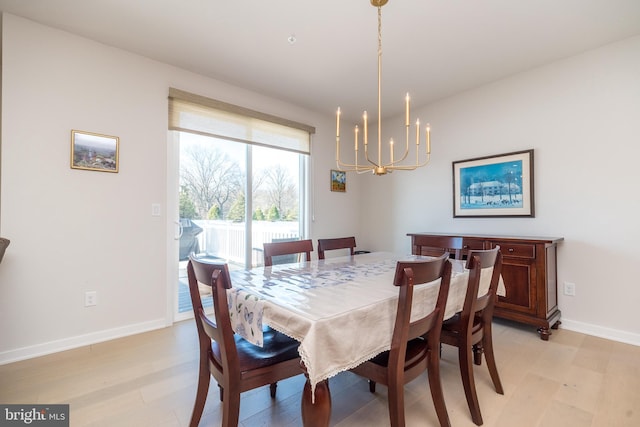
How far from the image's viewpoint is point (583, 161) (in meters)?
2.62

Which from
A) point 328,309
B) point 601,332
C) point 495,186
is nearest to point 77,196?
point 328,309

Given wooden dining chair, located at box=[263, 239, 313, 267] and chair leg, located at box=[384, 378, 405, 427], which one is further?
wooden dining chair, located at box=[263, 239, 313, 267]

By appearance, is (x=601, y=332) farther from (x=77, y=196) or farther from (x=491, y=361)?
(x=77, y=196)

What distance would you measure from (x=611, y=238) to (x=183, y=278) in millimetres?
3967

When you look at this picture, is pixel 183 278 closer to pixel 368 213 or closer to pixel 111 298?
pixel 111 298

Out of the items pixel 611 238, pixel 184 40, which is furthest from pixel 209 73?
pixel 611 238

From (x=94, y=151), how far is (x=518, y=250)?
148 inches

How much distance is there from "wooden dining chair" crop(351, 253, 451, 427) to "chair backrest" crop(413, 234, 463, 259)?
1177 millimetres

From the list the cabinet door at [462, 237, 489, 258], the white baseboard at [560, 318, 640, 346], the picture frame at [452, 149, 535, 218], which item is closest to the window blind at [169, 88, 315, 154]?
the picture frame at [452, 149, 535, 218]

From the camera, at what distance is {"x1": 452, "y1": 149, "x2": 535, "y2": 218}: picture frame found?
291 centimetres

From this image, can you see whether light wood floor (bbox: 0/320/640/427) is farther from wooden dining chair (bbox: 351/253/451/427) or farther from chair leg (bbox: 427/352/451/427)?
wooden dining chair (bbox: 351/253/451/427)

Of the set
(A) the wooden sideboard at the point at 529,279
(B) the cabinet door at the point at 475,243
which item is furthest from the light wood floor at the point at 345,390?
(B) the cabinet door at the point at 475,243

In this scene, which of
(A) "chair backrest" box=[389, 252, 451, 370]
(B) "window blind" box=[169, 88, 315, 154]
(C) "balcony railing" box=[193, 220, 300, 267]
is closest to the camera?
(A) "chair backrest" box=[389, 252, 451, 370]

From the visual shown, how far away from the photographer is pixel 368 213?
14.8 feet
